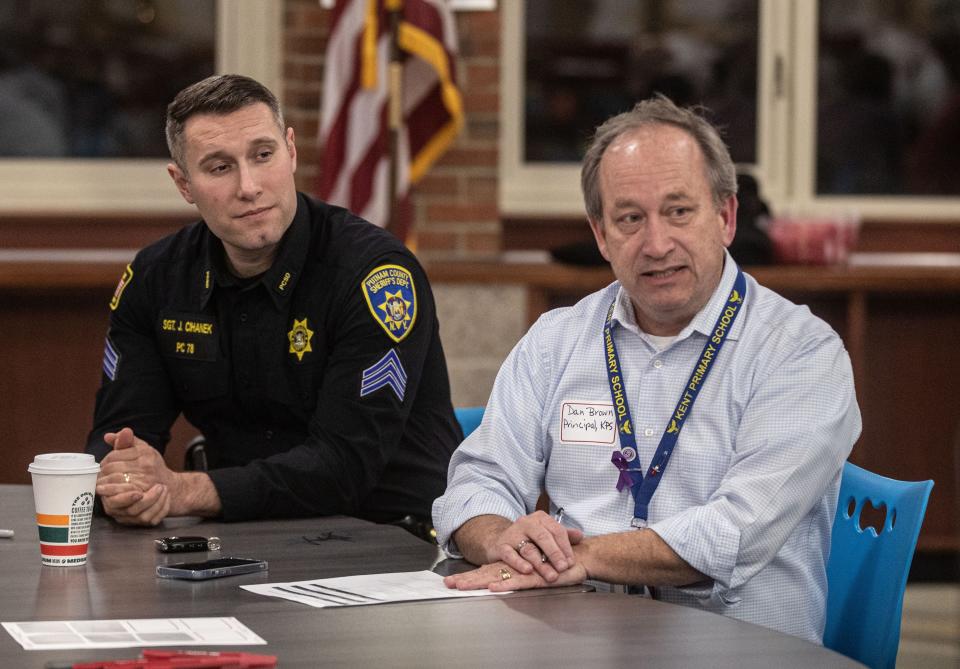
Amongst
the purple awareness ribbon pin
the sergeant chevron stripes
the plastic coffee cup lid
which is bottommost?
the purple awareness ribbon pin

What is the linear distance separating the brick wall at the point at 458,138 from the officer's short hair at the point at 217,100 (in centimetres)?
242

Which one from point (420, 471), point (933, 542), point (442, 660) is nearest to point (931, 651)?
point (933, 542)

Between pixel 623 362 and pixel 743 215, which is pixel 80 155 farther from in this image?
pixel 623 362

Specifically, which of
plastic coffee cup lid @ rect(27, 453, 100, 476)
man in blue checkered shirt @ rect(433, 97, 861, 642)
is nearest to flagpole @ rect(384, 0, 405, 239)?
man in blue checkered shirt @ rect(433, 97, 861, 642)

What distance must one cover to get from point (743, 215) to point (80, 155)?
2.55m

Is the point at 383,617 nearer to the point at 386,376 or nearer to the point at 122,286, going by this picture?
the point at 386,376

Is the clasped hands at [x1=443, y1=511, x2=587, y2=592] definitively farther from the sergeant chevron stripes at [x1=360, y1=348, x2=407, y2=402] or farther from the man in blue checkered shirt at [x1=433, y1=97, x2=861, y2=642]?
the sergeant chevron stripes at [x1=360, y1=348, x2=407, y2=402]

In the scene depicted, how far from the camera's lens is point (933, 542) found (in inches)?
204

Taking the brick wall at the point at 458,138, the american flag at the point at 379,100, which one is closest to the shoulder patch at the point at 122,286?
the american flag at the point at 379,100

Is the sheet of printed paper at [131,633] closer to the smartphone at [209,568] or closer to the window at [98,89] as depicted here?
the smartphone at [209,568]

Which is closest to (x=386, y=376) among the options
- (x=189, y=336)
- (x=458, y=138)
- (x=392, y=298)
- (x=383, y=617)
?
(x=392, y=298)

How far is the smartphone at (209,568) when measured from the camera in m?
1.92

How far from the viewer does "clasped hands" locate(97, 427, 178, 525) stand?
2.31 metres

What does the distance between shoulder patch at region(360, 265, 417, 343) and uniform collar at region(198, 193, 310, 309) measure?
15 centimetres
